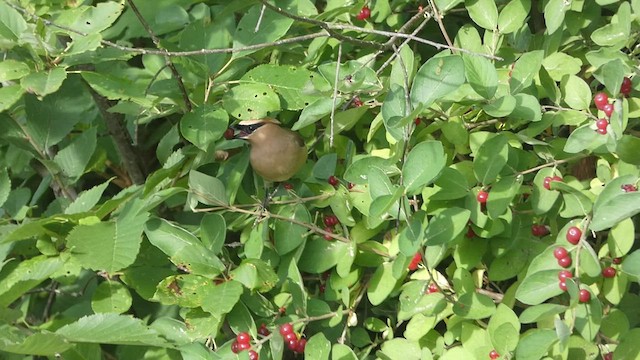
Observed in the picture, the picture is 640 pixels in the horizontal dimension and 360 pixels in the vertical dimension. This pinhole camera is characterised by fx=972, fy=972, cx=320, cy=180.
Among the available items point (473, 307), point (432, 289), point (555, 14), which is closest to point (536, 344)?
point (473, 307)

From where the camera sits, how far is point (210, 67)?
8.87 ft

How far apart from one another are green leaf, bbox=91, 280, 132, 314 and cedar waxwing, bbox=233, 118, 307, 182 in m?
0.52

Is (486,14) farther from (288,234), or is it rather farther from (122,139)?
(122,139)

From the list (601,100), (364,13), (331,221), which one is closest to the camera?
(601,100)

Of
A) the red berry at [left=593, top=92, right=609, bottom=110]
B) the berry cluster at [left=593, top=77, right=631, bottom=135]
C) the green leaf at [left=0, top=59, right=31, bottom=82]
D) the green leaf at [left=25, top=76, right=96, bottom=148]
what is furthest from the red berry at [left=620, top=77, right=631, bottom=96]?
the green leaf at [left=25, top=76, right=96, bottom=148]

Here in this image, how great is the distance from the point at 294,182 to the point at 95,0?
3.48 feet

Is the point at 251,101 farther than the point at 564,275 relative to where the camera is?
Yes

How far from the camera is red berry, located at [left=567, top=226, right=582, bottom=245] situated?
2303 millimetres

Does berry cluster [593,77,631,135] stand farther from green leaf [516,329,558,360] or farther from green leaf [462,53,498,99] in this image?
green leaf [516,329,558,360]

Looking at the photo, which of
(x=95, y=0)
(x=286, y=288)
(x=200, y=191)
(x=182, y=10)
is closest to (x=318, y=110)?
(x=200, y=191)

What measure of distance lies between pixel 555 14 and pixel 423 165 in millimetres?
637

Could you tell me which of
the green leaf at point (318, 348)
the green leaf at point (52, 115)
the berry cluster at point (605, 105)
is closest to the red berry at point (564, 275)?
the berry cluster at point (605, 105)

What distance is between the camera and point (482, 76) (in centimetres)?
236

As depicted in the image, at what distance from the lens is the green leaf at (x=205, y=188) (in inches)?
100
